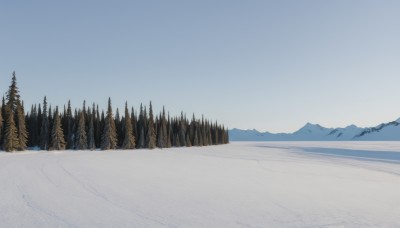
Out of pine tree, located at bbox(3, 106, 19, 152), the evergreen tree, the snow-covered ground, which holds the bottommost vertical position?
the snow-covered ground

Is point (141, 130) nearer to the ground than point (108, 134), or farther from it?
farther from it

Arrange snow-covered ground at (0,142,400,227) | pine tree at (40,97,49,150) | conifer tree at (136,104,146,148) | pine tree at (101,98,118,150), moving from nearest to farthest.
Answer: snow-covered ground at (0,142,400,227)
pine tree at (101,98,118,150)
pine tree at (40,97,49,150)
conifer tree at (136,104,146,148)

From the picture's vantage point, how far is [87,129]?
83.3m

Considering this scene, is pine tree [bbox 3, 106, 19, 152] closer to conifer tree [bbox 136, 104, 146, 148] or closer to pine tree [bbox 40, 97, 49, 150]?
pine tree [bbox 40, 97, 49, 150]

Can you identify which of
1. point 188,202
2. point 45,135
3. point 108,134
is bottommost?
point 188,202

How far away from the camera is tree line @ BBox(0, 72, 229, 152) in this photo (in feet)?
208

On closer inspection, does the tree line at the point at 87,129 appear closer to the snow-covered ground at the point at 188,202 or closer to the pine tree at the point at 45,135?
the pine tree at the point at 45,135

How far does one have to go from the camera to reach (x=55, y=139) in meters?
65.6

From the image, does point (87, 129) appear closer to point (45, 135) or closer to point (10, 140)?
point (45, 135)

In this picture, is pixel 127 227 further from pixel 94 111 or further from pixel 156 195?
pixel 94 111

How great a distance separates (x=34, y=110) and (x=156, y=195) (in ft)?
288

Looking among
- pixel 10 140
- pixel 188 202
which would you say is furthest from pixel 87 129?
pixel 188 202

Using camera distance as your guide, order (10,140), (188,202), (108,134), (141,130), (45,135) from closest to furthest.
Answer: (188,202), (10,140), (108,134), (45,135), (141,130)

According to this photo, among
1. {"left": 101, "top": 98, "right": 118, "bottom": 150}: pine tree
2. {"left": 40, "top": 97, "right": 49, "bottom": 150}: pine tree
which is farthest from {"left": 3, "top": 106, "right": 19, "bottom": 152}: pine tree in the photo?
{"left": 101, "top": 98, "right": 118, "bottom": 150}: pine tree
